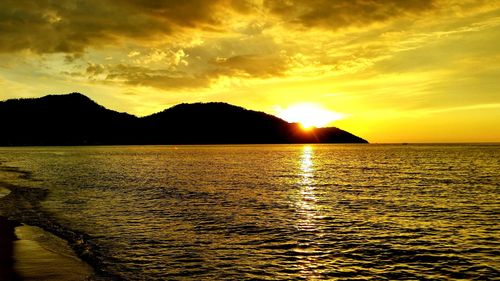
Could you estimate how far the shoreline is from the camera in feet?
55.9

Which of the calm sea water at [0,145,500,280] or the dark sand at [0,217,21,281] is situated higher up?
the dark sand at [0,217,21,281]

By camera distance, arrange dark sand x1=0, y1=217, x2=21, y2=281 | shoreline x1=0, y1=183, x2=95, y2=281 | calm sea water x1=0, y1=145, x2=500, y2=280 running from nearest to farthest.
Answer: dark sand x1=0, y1=217, x2=21, y2=281
shoreline x1=0, y1=183, x2=95, y2=281
calm sea water x1=0, y1=145, x2=500, y2=280

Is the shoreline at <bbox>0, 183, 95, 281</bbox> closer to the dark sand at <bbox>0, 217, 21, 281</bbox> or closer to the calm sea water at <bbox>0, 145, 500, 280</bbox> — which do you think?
the dark sand at <bbox>0, 217, 21, 281</bbox>

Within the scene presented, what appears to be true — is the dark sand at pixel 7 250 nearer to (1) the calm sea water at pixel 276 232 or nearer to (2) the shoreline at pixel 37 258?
(2) the shoreline at pixel 37 258

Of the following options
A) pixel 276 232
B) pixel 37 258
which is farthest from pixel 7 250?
pixel 276 232

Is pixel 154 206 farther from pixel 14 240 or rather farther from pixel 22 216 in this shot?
pixel 14 240

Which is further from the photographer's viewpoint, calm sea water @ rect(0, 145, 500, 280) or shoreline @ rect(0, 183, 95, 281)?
calm sea water @ rect(0, 145, 500, 280)

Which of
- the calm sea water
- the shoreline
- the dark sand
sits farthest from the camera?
the calm sea water

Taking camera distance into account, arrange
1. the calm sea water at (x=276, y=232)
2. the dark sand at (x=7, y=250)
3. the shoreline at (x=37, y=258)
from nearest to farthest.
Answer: the dark sand at (x=7, y=250) → the shoreline at (x=37, y=258) → the calm sea water at (x=276, y=232)

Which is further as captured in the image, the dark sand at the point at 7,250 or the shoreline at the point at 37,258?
the shoreline at the point at 37,258

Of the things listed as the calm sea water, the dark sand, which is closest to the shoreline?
the dark sand

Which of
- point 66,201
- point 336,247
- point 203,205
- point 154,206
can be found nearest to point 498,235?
point 336,247

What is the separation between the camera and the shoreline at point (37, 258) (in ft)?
55.9

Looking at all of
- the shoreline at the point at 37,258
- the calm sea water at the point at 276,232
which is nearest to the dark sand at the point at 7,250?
the shoreline at the point at 37,258
